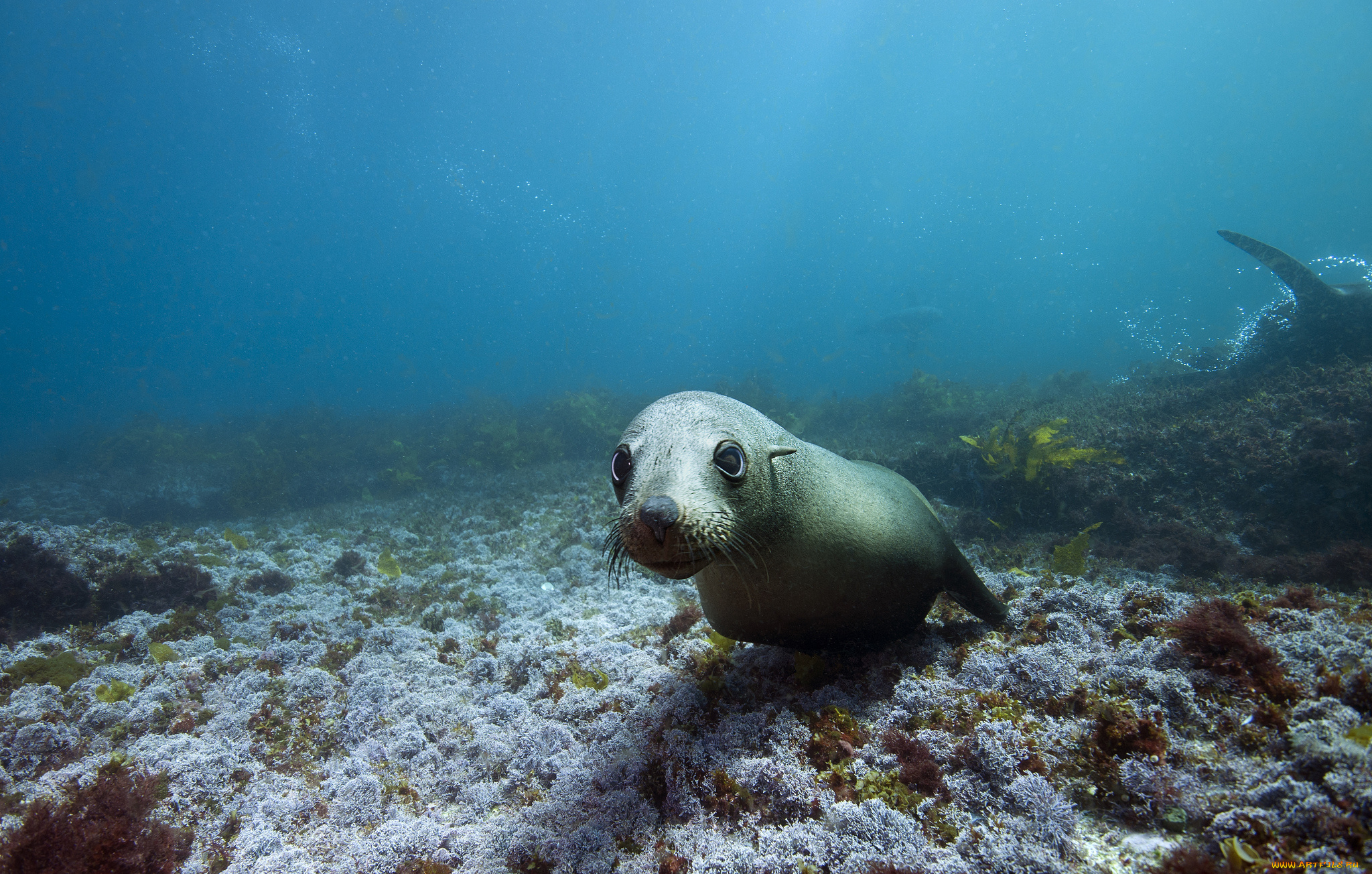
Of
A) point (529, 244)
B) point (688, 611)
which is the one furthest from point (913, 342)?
point (529, 244)

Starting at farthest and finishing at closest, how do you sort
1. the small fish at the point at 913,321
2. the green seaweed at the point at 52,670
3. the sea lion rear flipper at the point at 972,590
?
the small fish at the point at 913,321, the green seaweed at the point at 52,670, the sea lion rear flipper at the point at 972,590

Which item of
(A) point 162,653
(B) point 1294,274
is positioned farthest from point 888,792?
(B) point 1294,274

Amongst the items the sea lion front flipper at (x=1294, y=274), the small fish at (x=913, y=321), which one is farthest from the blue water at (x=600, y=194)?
the sea lion front flipper at (x=1294, y=274)

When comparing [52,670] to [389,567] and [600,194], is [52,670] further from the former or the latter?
[600,194]

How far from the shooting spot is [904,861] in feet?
4.96

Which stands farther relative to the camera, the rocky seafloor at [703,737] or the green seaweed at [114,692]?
the green seaweed at [114,692]

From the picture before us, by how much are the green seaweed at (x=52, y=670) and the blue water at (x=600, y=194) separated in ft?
91.7

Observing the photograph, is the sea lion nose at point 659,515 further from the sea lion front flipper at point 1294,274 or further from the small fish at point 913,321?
the small fish at point 913,321

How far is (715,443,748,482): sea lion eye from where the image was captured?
213cm

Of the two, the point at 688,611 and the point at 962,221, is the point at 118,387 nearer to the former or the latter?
the point at 688,611

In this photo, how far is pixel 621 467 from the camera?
7.29 ft

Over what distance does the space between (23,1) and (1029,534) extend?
74.7 m

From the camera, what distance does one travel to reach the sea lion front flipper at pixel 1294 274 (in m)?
8.26

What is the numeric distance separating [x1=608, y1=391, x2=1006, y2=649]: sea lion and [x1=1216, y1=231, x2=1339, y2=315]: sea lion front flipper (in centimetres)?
1109
